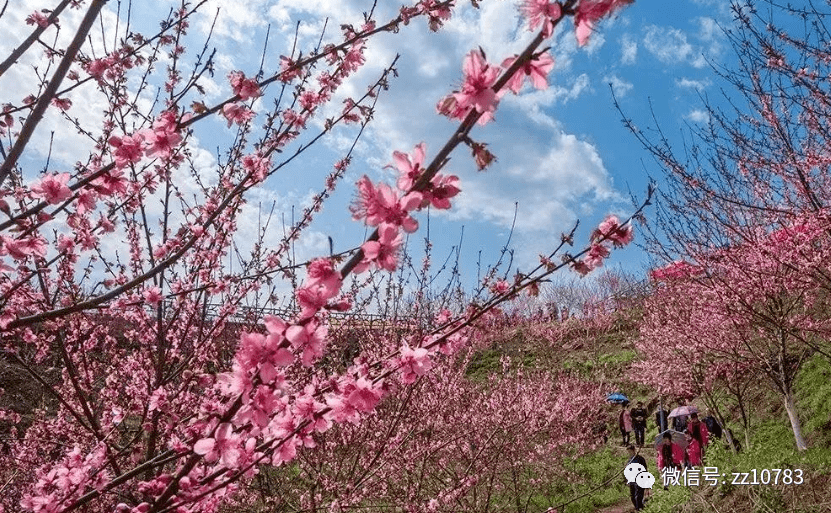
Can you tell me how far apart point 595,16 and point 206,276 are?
482 cm

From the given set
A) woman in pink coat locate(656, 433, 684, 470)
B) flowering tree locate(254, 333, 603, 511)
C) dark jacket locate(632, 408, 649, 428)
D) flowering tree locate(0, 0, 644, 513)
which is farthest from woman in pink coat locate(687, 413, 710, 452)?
flowering tree locate(0, 0, 644, 513)

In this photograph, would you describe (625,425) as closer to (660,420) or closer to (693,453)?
(660,420)

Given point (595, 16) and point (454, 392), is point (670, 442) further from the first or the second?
point (595, 16)

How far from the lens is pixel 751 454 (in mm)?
8930

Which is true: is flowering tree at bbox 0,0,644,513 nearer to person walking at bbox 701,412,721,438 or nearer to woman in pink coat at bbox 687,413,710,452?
woman in pink coat at bbox 687,413,710,452

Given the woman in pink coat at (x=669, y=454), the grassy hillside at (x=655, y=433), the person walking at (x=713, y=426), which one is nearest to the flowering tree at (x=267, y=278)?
the grassy hillside at (x=655, y=433)

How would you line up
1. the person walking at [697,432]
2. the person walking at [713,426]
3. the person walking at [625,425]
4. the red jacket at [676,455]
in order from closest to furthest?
the red jacket at [676,455] < the person walking at [697,432] < the person walking at [713,426] < the person walking at [625,425]

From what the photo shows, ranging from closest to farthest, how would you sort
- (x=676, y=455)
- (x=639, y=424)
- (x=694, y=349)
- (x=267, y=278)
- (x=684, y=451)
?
(x=267, y=278) < (x=676, y=455) < (x=684, y=451) < (x=694, y=349) < (x=639, y=424)

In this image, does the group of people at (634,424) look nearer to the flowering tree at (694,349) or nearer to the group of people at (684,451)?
the flowering tree at (694,349)

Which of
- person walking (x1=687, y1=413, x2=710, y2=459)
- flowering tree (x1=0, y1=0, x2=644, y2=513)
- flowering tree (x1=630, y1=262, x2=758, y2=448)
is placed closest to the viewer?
flowering tree (x1=0, y1=0, x2=644, y2=513)

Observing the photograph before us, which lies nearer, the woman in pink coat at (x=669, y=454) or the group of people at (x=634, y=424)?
the woman in pink coat at (x=669, y=454)

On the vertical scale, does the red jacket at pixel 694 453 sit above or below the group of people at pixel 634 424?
below

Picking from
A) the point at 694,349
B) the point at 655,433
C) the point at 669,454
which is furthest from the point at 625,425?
the point at 669,454

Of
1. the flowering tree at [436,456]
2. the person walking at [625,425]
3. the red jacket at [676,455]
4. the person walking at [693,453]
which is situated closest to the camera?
the flowering tree at [436,456]
